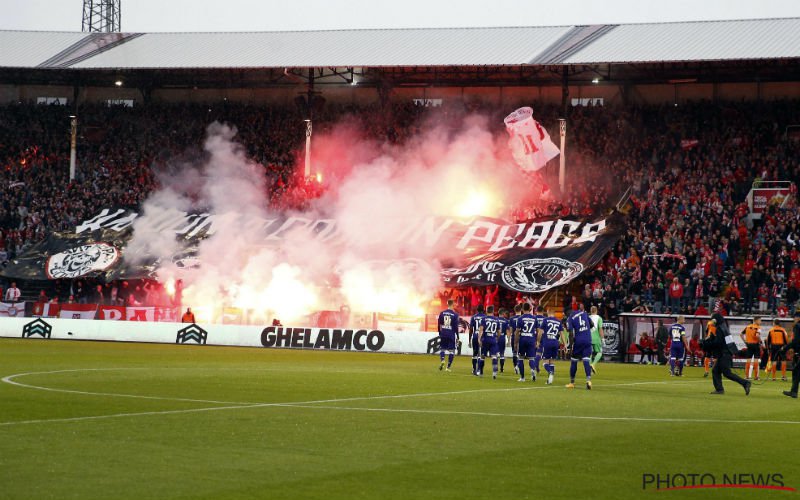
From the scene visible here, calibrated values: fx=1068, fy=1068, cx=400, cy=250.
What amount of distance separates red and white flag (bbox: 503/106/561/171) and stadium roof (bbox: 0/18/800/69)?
8.76 ft

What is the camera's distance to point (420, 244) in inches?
1781

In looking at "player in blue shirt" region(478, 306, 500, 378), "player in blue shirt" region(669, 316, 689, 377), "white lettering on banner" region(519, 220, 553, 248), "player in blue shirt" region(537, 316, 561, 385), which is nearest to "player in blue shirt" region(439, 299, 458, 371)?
"player in blue shirt" region(478, 306, 500, 378)

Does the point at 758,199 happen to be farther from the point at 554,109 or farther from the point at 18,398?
the point at 18,398

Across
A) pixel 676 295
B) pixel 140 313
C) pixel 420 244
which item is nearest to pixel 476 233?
pixel 420 244

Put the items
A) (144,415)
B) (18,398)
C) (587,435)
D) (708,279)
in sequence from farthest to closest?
(708,279), (18,398), (144,415), (587,435)

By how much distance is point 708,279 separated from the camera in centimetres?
3900

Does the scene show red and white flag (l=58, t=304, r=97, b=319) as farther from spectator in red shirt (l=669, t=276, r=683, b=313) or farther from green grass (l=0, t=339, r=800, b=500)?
spectator in red shirt (l=669, t=276, r=683, b=313)

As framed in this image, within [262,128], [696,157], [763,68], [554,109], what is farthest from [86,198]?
[763,68]

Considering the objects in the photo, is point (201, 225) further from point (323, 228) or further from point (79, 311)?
point (79, 311)

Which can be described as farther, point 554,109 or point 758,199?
point 554,109

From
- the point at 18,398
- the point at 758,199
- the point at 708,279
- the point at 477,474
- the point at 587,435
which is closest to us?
the point at 477,474

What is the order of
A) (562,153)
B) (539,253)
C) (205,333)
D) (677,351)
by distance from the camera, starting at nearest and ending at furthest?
(677,351)
(205,333)
(539,253)
(562,153)

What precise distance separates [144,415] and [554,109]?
39.8 metres

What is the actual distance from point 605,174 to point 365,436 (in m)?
36.9
